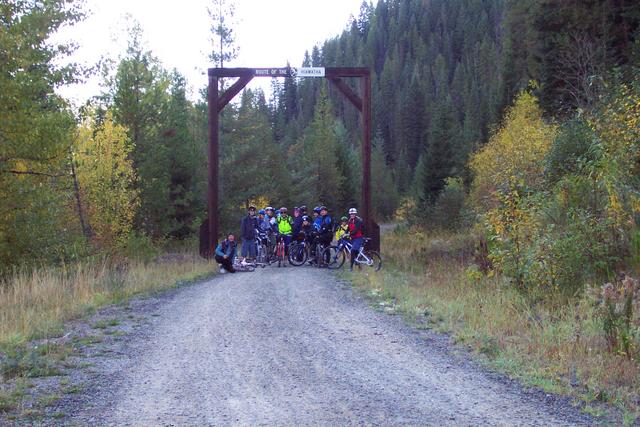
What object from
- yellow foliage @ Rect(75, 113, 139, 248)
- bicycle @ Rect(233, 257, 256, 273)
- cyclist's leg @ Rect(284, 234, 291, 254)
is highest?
yellow foliage @ Rect(75, 113, 139, 248)

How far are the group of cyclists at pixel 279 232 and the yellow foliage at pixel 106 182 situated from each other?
21.2 ft

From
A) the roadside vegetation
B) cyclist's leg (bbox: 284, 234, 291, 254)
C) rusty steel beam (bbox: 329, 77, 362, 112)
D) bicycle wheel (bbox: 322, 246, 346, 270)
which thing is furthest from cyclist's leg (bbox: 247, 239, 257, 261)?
the roadside vegetation

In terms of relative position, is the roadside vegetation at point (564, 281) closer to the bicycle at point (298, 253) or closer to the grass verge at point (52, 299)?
the grass verge at point (52, 299)

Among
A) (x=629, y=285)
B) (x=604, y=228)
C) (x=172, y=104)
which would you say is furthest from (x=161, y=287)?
(x=172, y=104)

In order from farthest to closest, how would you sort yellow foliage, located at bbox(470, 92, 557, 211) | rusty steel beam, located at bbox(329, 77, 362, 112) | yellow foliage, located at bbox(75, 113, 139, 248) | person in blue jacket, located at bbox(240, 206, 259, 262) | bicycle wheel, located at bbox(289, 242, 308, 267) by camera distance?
yellow foliage, located at bbox(75, 113, 139, 248) → rusty steel beam, located at bbox(329, 77, 362, 112) → bicycle wheel, located at bbox(289, 242, 308, 267) → person in blue jacket, located at bbox(240, 206, 259, 262) → yellow foliage, located at bbox(470, 92, 557, 211)

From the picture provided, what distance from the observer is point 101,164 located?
25.5m

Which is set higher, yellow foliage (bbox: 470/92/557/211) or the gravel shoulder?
yellow foliage (bbox: 470/92/557/211)

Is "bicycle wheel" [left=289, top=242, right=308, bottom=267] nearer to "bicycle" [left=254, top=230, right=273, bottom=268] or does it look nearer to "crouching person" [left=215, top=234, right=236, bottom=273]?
"bicycle" [left=254, top=230, right=273, bottom=268]

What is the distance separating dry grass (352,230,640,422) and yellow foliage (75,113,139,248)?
14.3 meters

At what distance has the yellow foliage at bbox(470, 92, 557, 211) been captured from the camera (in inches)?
540

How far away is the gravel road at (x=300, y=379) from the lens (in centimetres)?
518

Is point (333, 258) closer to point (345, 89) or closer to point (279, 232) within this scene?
point (279, 232)

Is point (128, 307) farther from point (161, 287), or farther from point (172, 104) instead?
point (172, 104)

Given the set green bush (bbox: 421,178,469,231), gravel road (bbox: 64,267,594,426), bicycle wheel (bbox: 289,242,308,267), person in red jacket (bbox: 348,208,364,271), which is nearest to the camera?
gravel road (bbox: 64,267,594,426)
